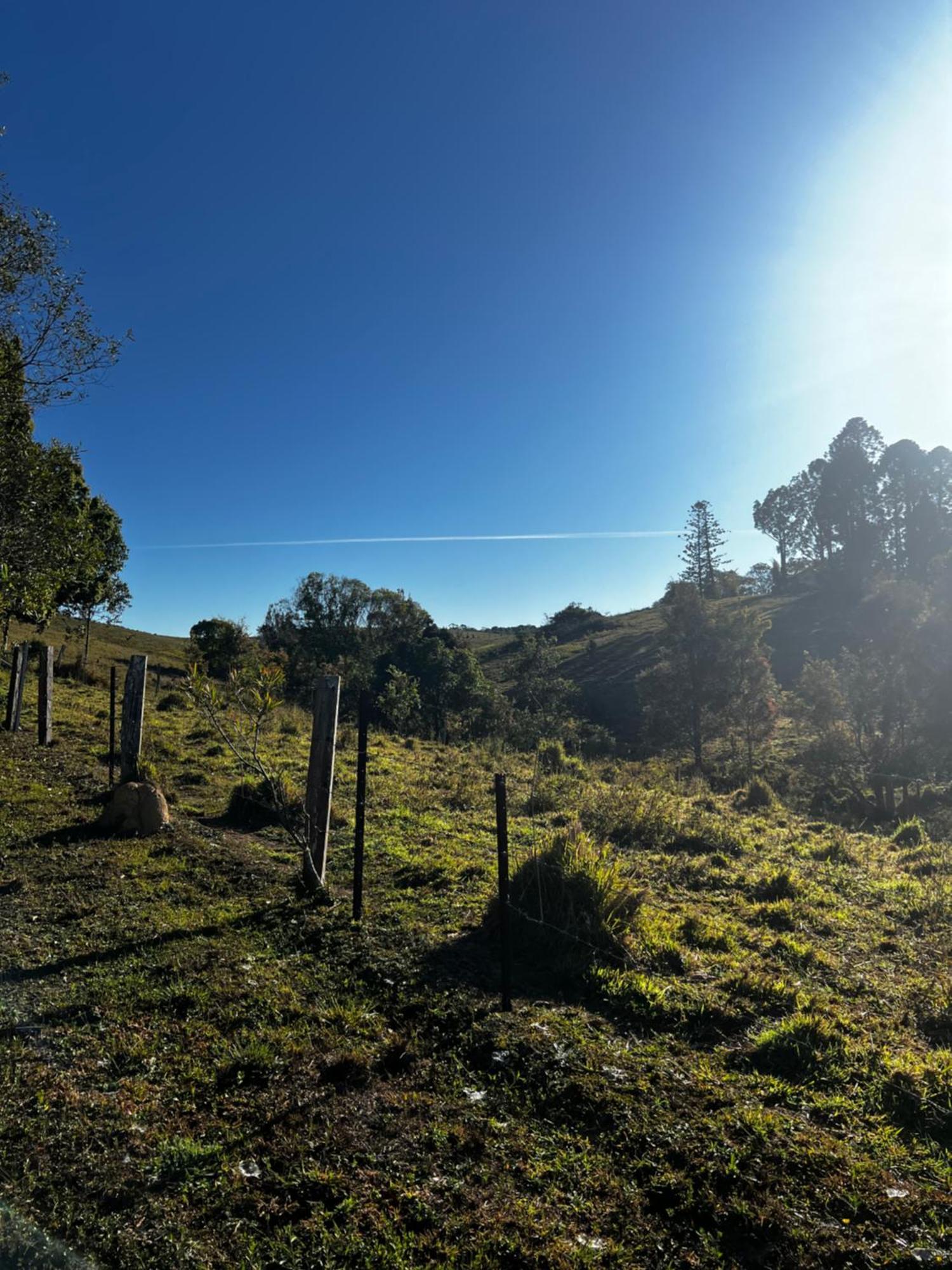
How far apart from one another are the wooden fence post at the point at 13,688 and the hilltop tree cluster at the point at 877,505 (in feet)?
253

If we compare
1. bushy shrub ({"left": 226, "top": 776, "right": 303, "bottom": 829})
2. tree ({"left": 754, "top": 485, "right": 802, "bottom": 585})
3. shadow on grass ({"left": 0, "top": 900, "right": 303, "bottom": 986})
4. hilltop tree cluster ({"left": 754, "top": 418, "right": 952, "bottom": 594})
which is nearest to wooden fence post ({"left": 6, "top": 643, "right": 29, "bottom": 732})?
bushy shrub ({"left": 226, "top": 776, "right": 303, "bottom": 829})

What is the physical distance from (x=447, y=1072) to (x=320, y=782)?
414cm

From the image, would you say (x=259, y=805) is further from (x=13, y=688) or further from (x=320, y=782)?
(x=13, y=688)

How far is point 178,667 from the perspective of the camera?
185ft

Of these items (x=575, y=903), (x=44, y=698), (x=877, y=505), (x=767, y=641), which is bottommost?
(x=575, y=903)

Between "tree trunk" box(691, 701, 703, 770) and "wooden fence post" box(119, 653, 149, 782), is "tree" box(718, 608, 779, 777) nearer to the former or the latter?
"tree trunk" box(691, 701, 703, 770)

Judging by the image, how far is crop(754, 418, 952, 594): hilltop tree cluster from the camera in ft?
235

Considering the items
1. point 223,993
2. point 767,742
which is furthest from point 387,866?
point 767,742

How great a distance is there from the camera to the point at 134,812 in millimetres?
9844

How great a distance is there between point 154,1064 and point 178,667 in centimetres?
5743

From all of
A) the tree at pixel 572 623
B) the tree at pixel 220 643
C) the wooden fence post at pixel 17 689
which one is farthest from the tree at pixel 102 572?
the tree at pixel 572 623

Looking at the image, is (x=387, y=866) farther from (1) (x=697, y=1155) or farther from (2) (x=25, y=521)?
(2) (x=25, y=521)

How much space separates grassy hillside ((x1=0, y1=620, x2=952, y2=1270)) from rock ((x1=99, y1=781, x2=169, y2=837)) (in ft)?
1.25

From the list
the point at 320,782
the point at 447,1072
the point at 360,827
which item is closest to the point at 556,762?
the point at 320,782
